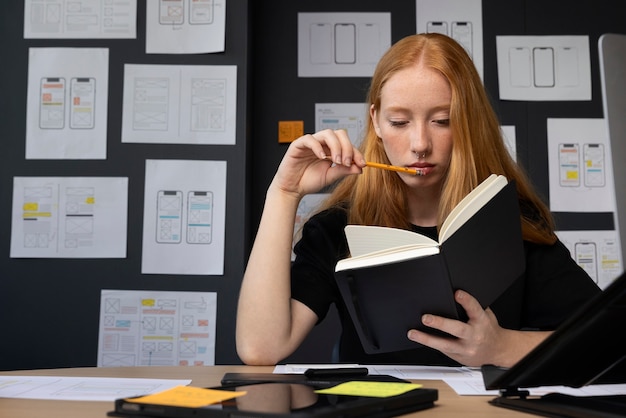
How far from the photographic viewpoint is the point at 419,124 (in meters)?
1.30

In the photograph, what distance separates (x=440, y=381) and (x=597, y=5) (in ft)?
6.10

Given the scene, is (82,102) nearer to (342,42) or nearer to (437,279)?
(342,42)

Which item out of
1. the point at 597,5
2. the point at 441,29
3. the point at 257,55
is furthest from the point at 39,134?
the point at 597,5

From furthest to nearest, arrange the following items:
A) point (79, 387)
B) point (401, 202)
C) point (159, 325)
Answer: point (159, 325)
point (401, 202)
point (79, 387)

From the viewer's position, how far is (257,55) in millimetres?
2330

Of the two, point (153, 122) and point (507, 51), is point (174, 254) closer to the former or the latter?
point (153, 122)

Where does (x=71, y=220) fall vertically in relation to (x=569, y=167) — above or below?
below

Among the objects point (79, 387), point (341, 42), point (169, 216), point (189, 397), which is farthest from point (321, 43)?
point (189, 397)

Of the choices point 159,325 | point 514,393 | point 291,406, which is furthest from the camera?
point 159,325

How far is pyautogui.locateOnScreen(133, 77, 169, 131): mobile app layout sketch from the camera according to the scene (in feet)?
6.93

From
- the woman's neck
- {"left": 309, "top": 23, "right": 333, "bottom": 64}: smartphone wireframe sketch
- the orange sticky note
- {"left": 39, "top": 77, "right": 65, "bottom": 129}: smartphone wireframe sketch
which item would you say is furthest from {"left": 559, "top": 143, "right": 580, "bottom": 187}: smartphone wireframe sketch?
the orange sticky note

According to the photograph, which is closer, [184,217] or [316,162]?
[316,162]

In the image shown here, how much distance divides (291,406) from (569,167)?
1.88 meters

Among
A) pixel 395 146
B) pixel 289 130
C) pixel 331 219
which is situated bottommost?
pixel 331 219
